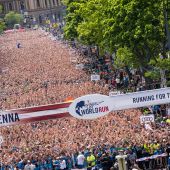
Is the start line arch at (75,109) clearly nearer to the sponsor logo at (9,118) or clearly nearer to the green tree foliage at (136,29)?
the sponsor logo at (9,118)

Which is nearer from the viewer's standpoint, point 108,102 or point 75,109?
point 75,109

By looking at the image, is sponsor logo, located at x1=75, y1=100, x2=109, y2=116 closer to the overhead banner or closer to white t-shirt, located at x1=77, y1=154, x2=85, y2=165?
the overhead banner

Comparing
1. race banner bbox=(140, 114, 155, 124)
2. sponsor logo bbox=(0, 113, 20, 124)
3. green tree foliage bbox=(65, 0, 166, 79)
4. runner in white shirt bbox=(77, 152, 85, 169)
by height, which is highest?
green tree foliage bbox=(65, 0, 166, 79)

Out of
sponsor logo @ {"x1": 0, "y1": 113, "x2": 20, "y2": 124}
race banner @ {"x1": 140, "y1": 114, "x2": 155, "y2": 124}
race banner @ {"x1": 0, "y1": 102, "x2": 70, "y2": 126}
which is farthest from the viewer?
race banner @ {"x1": 140, "y1": 114, "x2": 155, "y2": 124}

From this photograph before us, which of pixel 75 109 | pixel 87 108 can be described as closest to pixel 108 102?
pixel 87 108

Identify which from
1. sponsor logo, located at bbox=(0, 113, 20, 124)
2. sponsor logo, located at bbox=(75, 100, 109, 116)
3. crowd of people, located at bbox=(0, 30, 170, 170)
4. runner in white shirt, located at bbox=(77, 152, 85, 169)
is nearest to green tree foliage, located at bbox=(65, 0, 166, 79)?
crowd of people, located at bbox=(0, 30, 170, 170)

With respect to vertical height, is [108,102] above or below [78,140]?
above

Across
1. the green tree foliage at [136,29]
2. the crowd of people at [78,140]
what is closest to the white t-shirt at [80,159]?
the crowd of people at [78,140]

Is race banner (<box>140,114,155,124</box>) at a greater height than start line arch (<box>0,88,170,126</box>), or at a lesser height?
lesser

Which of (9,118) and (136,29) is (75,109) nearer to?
(9,118)

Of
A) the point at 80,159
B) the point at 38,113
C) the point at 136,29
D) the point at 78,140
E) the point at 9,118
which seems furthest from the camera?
the point at 136,29

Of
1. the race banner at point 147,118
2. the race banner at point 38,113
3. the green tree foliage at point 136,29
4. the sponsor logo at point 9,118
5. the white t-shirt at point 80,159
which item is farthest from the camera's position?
the green tree foliage at point 136,29

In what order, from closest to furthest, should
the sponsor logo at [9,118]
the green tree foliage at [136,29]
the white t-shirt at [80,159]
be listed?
the sponsor logo at [9,118]
the white t-shirt at [80,159]
the green tree foliage at [136,29]

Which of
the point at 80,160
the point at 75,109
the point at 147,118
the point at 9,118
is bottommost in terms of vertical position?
the point at 80,160
